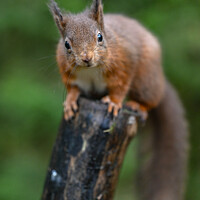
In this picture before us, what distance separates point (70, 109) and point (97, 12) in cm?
67

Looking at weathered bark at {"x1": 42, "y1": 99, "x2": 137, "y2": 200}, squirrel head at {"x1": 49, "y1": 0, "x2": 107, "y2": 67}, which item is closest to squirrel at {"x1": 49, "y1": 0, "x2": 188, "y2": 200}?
squirrel head at {"x1": 49, "y1": 0, "x2": 107, "y2": 67}

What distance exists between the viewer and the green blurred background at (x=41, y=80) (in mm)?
3844

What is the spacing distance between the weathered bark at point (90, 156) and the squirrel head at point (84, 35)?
1.08ft

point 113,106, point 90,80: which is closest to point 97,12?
point 90,80

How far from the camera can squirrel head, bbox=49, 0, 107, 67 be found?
216 centimetres

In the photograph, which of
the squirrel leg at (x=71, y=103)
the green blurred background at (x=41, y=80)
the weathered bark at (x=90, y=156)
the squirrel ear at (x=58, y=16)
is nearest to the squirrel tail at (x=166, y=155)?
the green blurred background at (x=41, y=80)

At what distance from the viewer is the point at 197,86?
3861 millimetres

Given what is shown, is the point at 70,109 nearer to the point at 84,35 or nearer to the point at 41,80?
the point at 84,35

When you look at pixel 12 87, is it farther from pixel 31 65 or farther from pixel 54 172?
pixel 54 172

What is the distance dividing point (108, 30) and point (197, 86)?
1631 millimetres

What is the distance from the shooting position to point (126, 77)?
Result: 8.77ft

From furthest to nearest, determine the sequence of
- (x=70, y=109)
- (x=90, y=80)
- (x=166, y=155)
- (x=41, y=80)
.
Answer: (x=41, y=80) → (x=166, y=155) → (x=90, y=80) → (x=70, y=109)

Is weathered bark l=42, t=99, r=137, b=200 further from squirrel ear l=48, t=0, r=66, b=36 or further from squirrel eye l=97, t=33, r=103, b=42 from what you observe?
squirrel ear l=48, t=0, r=66, b=36

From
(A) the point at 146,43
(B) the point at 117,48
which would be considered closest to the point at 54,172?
(B) the point at 117,48
